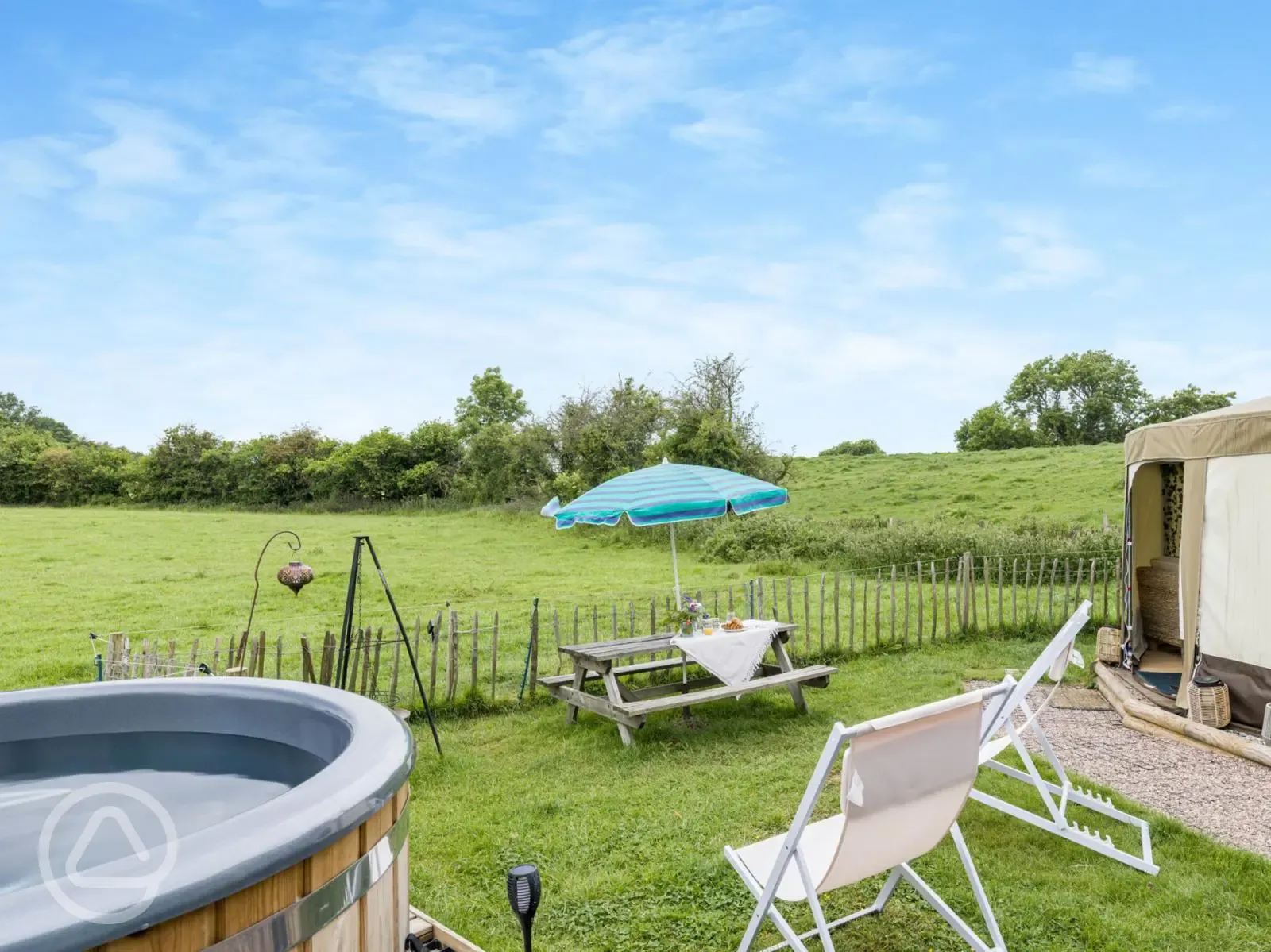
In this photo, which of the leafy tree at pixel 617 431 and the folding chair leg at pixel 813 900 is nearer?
the folding chair leg at pixel 813 900

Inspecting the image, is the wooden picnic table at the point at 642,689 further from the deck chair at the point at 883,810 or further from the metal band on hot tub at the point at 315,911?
the metal band on hot tub at the point at 315,911

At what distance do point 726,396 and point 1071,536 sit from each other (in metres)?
8.55

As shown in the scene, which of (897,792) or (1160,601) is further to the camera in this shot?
(1160,601)

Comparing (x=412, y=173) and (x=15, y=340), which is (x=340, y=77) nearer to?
(x=412, y=173)

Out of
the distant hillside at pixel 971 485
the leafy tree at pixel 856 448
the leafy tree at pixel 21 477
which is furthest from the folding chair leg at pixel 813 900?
the leafy tree at pixel 21 477

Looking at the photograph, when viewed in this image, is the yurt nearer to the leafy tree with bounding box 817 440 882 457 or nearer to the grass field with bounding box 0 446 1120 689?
the grass field with bounding box 0 446 1120 689

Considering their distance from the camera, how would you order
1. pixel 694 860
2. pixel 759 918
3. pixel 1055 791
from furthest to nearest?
1. pixel 1055 791
2. pixel 694 860
3. pixel 759 918

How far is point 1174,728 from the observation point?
19.3 feet

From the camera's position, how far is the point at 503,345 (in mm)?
39125

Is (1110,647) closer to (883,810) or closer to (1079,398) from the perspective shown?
(883,810)

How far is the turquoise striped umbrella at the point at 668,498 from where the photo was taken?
626 centimetres

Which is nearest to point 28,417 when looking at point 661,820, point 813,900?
point 661,820

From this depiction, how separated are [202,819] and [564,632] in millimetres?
6367

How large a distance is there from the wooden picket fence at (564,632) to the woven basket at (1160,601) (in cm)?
45
